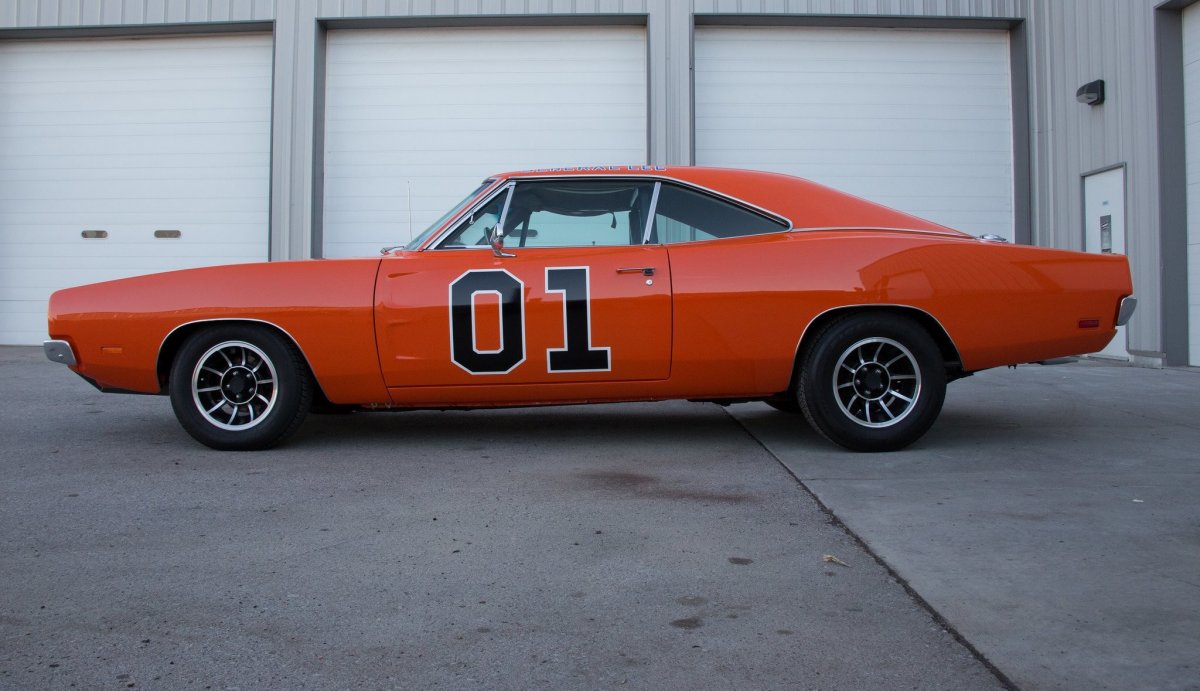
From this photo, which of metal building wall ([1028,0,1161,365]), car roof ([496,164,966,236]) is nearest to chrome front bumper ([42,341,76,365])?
car roof ([496,164,966,236])

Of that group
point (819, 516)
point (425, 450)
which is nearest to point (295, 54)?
point (425, 450)

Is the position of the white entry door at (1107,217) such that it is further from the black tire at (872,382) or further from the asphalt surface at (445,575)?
the black tire at (872,382)

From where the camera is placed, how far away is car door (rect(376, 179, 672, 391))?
4.72 metres

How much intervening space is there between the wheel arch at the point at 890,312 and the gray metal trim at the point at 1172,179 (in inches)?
226

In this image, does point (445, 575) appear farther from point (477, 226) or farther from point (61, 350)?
point (61, 350)

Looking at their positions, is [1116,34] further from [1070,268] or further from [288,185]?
[288,185]

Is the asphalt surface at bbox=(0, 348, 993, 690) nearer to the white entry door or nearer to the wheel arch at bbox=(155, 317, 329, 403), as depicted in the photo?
the wheel arch at bbox=(155, 317, 329, 403)

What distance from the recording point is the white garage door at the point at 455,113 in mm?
11734

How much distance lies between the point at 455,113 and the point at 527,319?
766 cm

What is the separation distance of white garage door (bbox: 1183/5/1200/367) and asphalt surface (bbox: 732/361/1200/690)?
360 centimetres

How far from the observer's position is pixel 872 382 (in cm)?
477

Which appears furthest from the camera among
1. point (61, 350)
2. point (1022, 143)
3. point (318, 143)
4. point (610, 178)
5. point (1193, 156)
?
point (318, 143)

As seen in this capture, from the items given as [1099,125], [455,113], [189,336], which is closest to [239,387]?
[189,336]

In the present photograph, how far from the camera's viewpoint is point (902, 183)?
1166 centimetres
